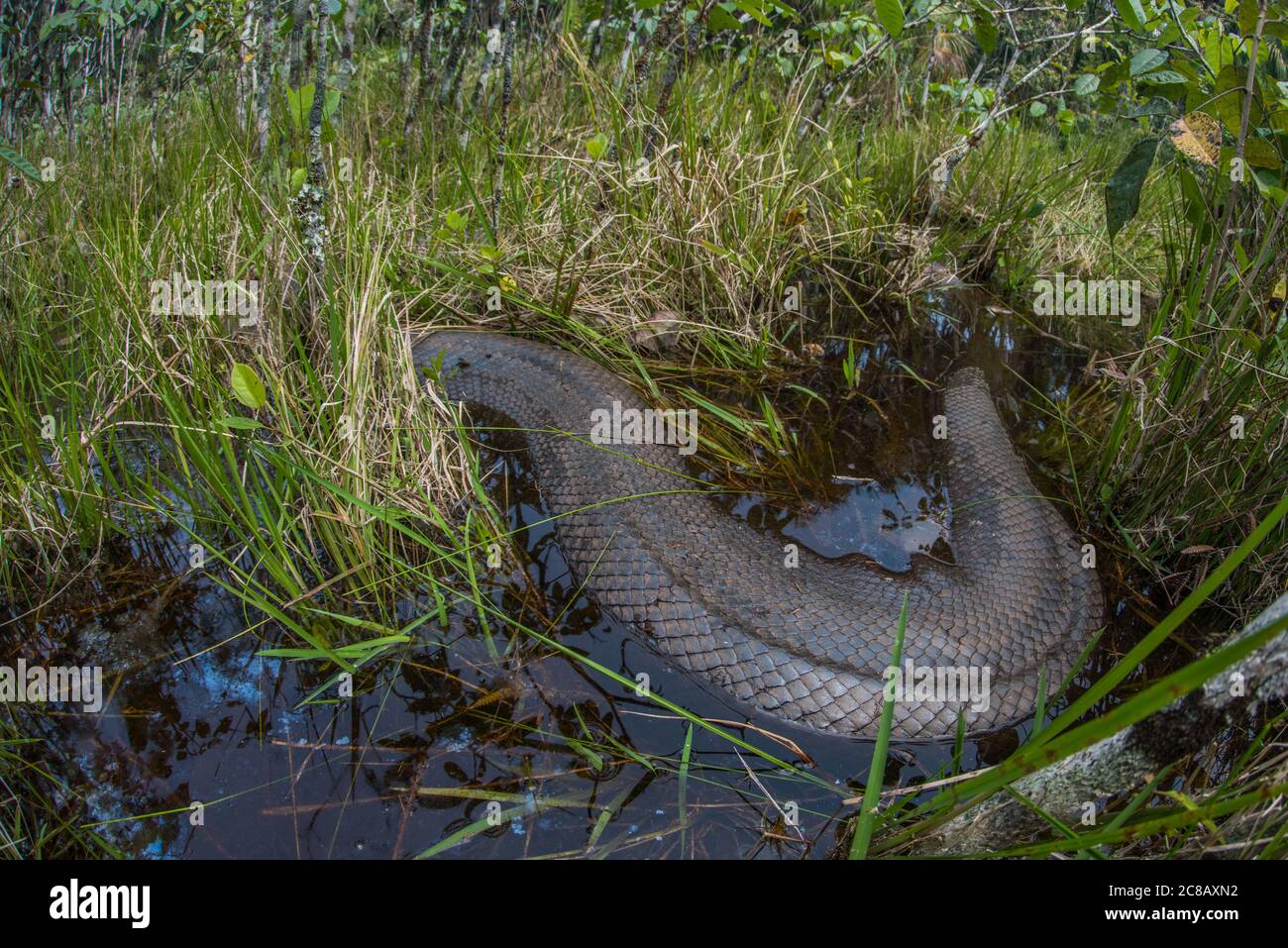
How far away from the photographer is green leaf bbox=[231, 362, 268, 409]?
288cm

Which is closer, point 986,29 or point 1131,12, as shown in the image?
point 1131,12

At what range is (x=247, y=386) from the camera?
2.92 meters

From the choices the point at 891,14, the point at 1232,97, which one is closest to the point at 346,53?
the point at 891,14

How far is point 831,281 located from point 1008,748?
3.39 m

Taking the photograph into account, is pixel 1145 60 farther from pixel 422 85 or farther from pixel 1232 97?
pixel 422 85

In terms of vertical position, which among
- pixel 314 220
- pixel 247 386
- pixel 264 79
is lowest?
pixel 247 386

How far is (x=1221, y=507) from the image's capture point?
10.4ft

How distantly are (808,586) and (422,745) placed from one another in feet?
5.00

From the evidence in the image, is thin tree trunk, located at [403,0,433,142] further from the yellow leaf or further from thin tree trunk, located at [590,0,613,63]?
the yellow leaf

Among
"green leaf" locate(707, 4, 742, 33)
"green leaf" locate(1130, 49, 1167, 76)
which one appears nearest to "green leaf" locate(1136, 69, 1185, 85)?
"green leaf" locate(1130, 49, 1167, 76)

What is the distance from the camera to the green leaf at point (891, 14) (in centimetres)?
376

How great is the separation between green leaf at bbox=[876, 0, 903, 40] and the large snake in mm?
2013

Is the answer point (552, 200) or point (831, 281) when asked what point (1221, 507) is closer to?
point (831, 281)
